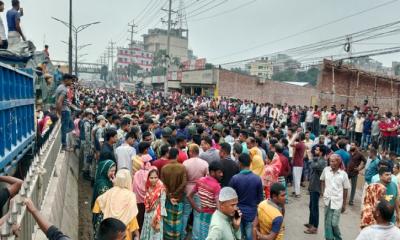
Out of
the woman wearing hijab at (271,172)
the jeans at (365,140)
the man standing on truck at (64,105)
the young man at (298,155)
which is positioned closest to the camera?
the woman wearing hijab at (271,172)

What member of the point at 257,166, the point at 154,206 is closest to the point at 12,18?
the point at 154,206

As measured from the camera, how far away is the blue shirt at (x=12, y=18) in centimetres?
803

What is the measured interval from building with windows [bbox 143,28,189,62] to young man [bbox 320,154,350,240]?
403 feet

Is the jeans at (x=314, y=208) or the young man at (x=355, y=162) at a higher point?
the young man at (x=355, y=162)

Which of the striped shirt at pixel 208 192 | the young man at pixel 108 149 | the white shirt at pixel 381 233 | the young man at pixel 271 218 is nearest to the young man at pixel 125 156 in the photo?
the young man at pixel 108 149

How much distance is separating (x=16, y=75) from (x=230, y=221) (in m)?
4.40

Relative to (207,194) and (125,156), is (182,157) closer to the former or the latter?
(125,156)

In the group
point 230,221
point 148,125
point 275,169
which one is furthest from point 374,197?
point 148,125

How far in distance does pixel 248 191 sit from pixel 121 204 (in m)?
1.96

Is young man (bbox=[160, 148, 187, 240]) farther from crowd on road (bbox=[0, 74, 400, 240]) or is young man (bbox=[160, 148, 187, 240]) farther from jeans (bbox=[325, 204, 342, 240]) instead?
jeans (bbox=[325, 204, 342, 240])

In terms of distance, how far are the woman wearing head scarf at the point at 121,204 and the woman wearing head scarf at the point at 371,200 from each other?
3.60 m

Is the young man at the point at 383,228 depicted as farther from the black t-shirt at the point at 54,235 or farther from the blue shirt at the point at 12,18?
the blue shirt at the point at 12,18

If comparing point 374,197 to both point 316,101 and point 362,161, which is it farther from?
point 316,101

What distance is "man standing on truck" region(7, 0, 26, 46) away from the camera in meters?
8.07
